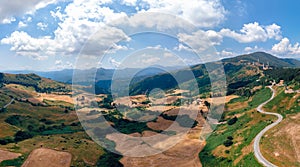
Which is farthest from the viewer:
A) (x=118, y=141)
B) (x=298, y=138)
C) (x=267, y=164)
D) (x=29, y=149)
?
(x=118, y=141)

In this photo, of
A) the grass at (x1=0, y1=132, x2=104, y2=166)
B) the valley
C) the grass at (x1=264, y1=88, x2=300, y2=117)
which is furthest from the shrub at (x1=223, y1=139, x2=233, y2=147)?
the grass at (x1=0, y1=132, x2=104, y2=166)

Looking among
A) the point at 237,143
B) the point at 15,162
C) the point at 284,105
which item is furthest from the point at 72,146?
the point at 284,105

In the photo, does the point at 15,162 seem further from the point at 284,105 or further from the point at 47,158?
the point at 284,105

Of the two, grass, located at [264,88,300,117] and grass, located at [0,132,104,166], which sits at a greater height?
grass, located at [264,88,300,117]

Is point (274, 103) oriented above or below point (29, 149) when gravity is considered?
above

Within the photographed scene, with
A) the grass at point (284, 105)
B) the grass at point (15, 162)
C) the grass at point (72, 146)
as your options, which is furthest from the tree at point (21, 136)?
the grass at point (284, 105)

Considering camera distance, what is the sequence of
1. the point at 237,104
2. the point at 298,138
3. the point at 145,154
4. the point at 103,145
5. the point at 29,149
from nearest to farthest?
the point at 298,138 < the point at 29,149 < the point at 145,154 < the point at 103,145 < the point at 237,104

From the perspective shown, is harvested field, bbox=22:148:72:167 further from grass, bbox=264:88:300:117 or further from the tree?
grass, bbox=264:88:300:117

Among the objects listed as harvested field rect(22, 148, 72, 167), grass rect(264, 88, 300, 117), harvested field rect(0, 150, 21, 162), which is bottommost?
Result: harvested field rect(22, 148, 72, 167)

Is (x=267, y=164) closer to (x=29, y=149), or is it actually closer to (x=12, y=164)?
(x=12, y=164)

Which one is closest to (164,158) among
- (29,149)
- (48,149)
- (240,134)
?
(240,134)

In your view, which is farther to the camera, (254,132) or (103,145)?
(103,145)
